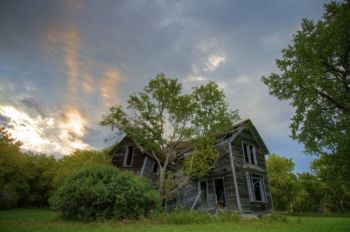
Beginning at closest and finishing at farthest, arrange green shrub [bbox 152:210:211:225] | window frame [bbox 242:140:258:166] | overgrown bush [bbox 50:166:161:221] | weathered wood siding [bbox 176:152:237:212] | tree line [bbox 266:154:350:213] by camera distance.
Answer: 1. green shrub [bbox 152:210:211:225]
2. overgrown bush [bbox 50:166:161:221]
3. weathered wood siding [bbox 176:152:237:212]
4. window frame [bbox 242:140:258:166]
5. tree line [bbox 266:154:350:213]

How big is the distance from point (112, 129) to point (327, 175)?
1929 cm

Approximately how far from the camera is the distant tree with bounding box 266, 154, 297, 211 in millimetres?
50125

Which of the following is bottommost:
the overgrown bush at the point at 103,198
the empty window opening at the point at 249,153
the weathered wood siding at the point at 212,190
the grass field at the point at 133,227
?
the grass field at the point at 133,227

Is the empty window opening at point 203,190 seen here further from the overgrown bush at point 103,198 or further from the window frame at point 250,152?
the overgrown bush at point 103,198

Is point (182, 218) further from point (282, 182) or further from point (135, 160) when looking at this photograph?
point (282, 182)

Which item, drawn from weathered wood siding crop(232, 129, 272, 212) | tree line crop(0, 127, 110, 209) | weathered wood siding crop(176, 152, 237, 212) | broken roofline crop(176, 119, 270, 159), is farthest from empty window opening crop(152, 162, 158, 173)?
weathered wood siding crop(232, 129, 272, 212)

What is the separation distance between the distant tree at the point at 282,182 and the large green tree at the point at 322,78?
38.3 metres

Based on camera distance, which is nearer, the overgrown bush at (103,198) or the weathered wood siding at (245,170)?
the overgrown bush at (103,198)

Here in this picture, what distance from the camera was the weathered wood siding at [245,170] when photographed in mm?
20877

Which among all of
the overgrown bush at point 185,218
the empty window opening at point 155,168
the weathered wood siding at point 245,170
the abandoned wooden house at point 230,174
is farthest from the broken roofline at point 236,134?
the overgrown bush at point 185,218

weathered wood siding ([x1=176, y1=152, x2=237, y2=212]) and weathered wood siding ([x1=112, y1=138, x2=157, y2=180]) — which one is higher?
weathered wood siding ([x1=112, y1=138, x2=157, y2=180])

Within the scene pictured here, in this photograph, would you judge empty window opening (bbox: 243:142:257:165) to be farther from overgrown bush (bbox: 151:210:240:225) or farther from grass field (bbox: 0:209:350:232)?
grass field (bbox: 0:209:350:232)

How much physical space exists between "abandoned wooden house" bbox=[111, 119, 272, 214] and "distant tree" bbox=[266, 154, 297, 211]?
95.6 feet

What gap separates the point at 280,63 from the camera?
60.3ft
